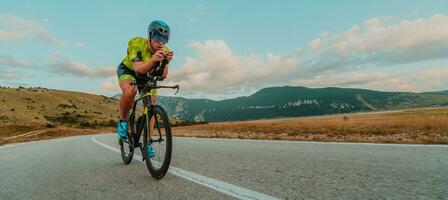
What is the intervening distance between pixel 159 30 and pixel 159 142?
4.99 ft

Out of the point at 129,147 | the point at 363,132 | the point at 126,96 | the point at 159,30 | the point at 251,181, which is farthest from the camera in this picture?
the point at 363,132

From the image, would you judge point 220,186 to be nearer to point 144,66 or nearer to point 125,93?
point 144,66

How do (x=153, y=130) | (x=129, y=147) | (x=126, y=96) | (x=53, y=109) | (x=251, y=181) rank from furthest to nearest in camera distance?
(x=53, y=109) → (x=129, y=147) → (x=126, y=96) → (x=153, y=130) → (x=251, y=181)

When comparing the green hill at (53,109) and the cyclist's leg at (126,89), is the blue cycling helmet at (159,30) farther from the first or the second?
the green hill at (53,109)

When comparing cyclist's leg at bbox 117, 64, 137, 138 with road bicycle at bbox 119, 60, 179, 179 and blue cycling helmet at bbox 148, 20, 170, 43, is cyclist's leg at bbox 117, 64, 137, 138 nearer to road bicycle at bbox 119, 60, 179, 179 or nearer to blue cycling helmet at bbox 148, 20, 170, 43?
road bicycle at bbox 119, 60, 179, 179

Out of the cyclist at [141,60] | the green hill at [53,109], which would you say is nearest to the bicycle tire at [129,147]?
the cyclist at [141,60]

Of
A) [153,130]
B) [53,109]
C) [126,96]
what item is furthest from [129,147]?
[53,109]

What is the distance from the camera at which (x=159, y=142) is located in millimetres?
4484

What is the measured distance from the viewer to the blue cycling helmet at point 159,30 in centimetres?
490

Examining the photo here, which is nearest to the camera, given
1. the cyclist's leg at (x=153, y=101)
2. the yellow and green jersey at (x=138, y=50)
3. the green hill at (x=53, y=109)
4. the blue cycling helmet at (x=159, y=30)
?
the cyclist's leg at (x=153, y=101)

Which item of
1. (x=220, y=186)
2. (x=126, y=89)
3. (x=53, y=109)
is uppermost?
(x=53, y=109)

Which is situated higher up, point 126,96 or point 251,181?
point 126,96

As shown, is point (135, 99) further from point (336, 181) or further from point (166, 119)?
point (336, 181)

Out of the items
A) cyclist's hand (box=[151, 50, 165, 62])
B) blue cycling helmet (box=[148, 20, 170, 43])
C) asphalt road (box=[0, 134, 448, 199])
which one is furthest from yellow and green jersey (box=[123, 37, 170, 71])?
asphalt road (box=[0, 134, 448, 199])
